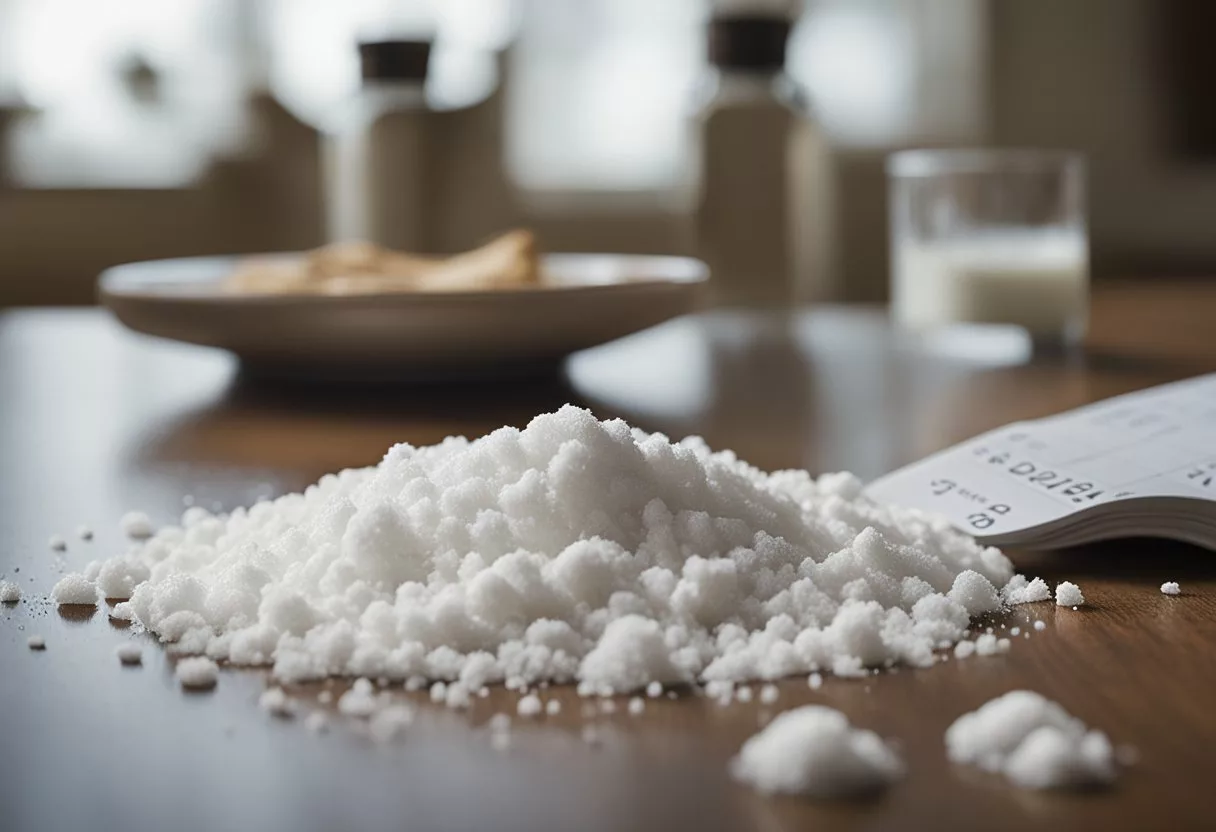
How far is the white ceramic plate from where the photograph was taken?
3.09 feet

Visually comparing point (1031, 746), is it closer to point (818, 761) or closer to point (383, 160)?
point (818, 761)

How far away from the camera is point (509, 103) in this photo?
118 inches

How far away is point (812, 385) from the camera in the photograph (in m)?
1.07

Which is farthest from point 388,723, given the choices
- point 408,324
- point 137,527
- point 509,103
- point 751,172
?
point 509,103

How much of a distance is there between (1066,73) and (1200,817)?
2.98 m

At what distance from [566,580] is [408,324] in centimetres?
52

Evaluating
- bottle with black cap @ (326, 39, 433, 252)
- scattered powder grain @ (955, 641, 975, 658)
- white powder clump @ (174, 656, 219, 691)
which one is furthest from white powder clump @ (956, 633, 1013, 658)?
bottle with black cap @ (326, 39, 433, 252)

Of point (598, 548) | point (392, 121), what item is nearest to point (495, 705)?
point (598, 548)

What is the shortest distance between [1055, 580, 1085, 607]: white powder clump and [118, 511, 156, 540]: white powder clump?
1.21 ft

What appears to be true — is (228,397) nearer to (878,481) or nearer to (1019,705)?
(878,481)

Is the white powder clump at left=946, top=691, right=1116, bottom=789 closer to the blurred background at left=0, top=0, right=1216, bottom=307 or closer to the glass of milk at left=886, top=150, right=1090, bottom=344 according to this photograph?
the glass of milk at left=886, top=150, right=1090, bottom=344

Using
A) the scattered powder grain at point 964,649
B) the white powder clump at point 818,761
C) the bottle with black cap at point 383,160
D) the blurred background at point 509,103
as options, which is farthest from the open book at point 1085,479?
the blurred background at point 509,103

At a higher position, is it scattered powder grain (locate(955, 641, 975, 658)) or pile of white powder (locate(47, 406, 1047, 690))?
pile of white powder (locate(47, 406, 1047, 690))

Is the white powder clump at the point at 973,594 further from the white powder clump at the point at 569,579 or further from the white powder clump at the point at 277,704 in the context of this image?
the white powder clump at the point at 277,704
